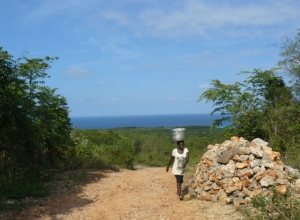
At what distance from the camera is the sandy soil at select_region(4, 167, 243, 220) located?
23.2ft

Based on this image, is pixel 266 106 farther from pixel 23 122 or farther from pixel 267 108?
pixel 23 122

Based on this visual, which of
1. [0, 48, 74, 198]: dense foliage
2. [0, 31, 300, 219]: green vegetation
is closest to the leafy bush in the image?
[0, 31, 300, 219]: green vegetation

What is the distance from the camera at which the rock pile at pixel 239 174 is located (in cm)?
745

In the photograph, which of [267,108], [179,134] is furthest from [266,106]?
[179,134]

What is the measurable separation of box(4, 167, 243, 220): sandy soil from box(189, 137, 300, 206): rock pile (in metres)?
0.32

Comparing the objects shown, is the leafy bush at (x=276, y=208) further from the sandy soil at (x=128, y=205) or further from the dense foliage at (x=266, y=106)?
the dense foliage at (x=266, y=106)

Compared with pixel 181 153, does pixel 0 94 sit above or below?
above

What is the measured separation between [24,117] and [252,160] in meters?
5.76

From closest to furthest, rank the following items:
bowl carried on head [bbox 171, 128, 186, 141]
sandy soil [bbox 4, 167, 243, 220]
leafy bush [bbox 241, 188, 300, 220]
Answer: leafy bush [bbox 241, 188, 300, 220] → sandy soil [bbox 4, 167, 243, 220] → bowl carried on head [bbox 171, 128, 186, 141]

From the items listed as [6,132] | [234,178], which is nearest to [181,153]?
[234,178]

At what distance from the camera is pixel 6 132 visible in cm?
904

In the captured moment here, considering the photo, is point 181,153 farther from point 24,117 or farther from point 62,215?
point 24,117

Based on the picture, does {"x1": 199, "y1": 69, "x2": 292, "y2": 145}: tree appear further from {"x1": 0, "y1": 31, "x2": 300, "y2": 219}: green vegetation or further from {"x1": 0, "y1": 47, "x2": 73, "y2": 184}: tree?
{"x1": 0, "y1": 47, "x2": 73, "y2": 184}: tree

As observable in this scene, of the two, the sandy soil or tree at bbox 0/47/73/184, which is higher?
tree at bbox 0/47/73/184
